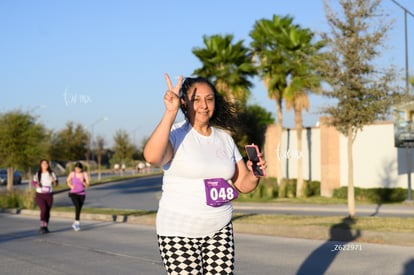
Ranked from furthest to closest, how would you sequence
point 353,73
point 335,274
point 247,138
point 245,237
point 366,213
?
1. point 247,138
2. point 366,213
3. point 353,73
4. point 245,237
5. point 335,274

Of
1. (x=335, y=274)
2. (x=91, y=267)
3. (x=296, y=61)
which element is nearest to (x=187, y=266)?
(x=335, y=274)

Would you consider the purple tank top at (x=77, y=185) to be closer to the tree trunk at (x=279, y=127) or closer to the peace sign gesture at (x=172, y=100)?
the peace sign gesture at (x=172, y=100)

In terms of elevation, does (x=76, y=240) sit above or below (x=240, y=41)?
below

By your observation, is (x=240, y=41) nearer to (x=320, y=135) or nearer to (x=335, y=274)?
(x=320, y=135)

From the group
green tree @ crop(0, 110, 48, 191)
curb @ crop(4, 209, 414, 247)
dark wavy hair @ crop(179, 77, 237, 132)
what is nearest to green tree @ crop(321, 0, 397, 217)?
curb @ crop(4, 209, 414, 247)

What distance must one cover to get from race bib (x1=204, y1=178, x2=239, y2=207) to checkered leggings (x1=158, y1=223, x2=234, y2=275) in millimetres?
191

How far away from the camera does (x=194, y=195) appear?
14.2ft

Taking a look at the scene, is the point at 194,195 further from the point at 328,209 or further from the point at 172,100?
the point at 328,209

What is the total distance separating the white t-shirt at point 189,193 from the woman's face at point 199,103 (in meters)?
0.17

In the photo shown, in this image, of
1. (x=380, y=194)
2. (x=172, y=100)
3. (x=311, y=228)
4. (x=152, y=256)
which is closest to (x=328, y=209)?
(x=380, y=194)

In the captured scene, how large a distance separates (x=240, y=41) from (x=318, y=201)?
11.9m

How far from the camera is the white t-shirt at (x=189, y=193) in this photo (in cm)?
429

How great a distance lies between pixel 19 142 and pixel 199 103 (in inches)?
1307

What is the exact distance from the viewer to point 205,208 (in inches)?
170
